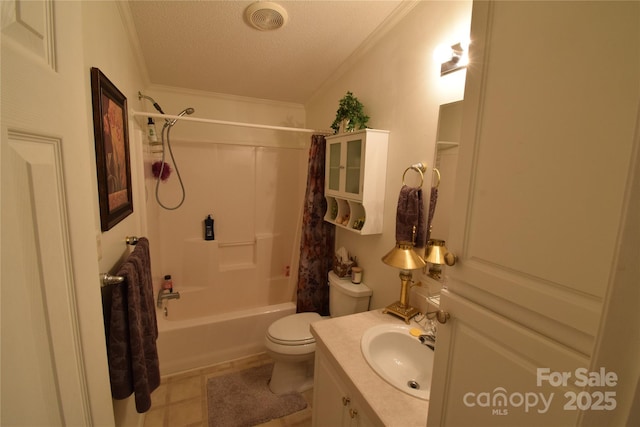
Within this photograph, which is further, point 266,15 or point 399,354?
point 266,15

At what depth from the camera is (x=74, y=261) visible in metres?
0.53

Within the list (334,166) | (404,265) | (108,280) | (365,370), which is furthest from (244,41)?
(365,370)

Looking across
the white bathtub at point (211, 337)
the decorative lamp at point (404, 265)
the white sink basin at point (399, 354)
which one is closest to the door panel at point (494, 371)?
the white sink basin at point (399, 354)

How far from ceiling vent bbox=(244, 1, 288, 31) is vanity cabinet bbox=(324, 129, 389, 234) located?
729 millimetres

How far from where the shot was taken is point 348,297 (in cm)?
178

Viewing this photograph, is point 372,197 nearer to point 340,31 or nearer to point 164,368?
point 340,31

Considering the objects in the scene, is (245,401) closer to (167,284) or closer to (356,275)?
(356,275)

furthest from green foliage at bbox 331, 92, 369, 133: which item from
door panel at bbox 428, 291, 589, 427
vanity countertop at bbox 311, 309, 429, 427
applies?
door panel at bbox 428, 291, 589, 427

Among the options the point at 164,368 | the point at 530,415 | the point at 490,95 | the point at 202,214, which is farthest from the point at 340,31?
the point at 164,368

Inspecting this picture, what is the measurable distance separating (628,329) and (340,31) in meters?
1.78

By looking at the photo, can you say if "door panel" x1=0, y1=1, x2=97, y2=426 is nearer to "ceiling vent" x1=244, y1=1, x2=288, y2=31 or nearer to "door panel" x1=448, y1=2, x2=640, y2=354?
"door panel" x1=448, y1=2, x2=640, y2=354

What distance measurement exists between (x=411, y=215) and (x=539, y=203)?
883 millimetres

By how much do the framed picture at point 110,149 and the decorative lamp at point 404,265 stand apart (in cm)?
117

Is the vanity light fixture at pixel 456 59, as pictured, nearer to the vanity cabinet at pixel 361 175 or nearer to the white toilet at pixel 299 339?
the vanity cabinet at pixel 361 175
